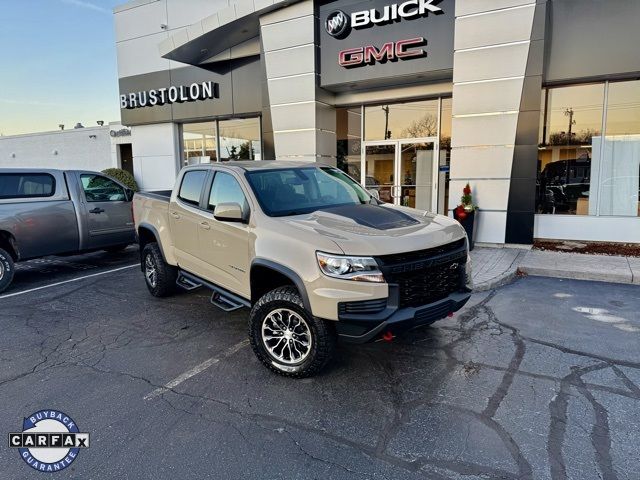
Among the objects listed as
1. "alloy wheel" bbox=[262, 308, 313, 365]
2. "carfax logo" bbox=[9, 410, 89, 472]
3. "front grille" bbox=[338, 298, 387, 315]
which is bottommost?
"carfax logo" bbox=[9, 410, 89, 472]

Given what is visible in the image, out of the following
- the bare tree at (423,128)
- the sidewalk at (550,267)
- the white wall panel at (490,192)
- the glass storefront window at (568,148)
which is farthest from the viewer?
the bare tree at (423,128)

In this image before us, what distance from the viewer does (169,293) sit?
668 cm

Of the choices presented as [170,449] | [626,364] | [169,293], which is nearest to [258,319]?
[170,449]

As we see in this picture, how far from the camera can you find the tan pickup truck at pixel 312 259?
357cm

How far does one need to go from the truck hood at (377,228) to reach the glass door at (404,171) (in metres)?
7.63

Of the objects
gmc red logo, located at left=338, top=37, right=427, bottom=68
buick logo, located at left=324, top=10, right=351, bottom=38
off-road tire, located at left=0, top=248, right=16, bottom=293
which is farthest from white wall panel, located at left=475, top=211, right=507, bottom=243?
off-road tire, located at left=0, top=248, right=16, bottom=293

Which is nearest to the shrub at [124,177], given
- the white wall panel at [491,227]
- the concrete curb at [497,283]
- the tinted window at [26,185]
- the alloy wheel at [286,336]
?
the tinted window at [26,185]

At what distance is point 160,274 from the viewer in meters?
6.43

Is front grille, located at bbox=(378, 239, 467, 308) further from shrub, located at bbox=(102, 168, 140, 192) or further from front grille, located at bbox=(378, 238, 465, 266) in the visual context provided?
shrub, located at bbox=(102, 168, 140, 192)

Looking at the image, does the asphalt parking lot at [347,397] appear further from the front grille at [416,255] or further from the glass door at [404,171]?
the glass door at [404,171]

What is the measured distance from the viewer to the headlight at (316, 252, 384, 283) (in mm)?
3537

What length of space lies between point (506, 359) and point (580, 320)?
1.77 meters

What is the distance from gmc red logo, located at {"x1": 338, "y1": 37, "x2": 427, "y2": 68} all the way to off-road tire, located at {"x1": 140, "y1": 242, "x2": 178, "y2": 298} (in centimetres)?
717

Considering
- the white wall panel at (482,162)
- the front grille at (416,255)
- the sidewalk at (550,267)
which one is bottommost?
the sidewalk at (550,267)
